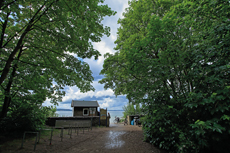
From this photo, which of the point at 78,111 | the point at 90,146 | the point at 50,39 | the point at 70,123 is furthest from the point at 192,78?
the point at 78,111

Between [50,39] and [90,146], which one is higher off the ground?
[50,39]

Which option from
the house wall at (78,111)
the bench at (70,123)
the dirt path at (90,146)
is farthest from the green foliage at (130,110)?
the dirt path at (90,146)

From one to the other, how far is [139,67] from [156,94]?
130cm

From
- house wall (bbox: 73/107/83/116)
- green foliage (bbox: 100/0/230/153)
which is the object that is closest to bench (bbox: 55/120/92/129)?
green foliage (bbox: 100/0/230/153)

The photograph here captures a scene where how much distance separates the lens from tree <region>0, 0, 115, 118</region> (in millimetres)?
4484

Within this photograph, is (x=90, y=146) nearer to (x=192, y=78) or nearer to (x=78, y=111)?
(x=192, y=78)

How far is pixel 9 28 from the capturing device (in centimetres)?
541

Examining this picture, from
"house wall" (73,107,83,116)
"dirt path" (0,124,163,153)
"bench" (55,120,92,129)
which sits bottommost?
"dirt path" (0,124,163,153)

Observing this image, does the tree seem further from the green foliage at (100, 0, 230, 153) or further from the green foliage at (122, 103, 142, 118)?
the green foliage at (122, 103, 142, 118)

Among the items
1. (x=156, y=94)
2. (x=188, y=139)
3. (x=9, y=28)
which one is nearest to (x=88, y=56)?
(x=156, y=94)

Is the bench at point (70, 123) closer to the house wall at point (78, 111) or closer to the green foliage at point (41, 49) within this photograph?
the green foliage at point (41, 49)

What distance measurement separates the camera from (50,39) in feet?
18.1

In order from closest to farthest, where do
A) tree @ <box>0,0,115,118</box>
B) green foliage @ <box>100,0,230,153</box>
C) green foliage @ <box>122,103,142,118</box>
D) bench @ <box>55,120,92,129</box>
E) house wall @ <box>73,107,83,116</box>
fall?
green foliage @ <box>100,0,230,153</box>, tree @ <box>0,0,115,118</box>, bench @ <box>55,120,92,129</box>, house wall @ <box>73,107,83,116</box>, green foliage @ <box>122,103,142,118</box>

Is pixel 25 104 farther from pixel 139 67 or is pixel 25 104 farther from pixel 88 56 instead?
pixel 139 67
